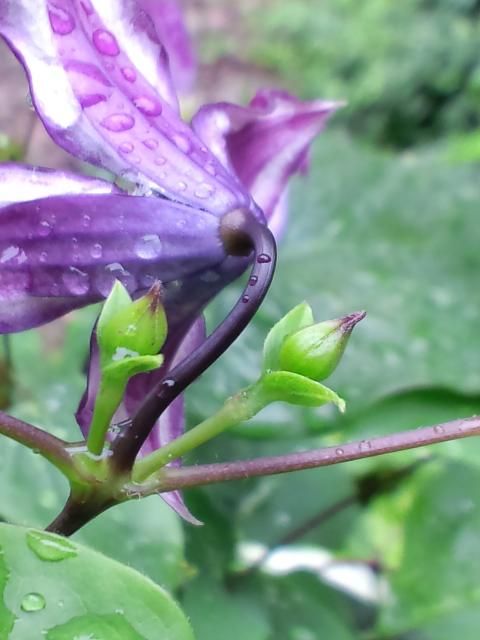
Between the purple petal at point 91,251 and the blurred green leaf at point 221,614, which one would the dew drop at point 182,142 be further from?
the blurred green leaf at point 221,614

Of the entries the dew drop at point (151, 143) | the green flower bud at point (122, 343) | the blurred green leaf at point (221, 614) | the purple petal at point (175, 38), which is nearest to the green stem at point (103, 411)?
the green flower bud at point (122, 343)

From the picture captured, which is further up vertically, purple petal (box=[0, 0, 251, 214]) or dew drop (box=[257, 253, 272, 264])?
purple petal (box=[0, 0, 251, 214])

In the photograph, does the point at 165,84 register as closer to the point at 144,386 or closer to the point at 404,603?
the point at 144,386

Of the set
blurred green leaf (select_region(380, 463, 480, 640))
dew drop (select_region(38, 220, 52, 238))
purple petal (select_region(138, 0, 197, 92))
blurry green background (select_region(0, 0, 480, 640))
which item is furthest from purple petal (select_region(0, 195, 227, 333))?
blurred green leaf (select_region(380, 463, 480, 640))

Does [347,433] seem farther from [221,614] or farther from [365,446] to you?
[365,446]

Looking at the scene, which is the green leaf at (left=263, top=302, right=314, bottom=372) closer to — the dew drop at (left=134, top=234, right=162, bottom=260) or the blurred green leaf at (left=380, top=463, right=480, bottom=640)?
the dew drop at (left=134, top=234, right=162, bottom=260)
